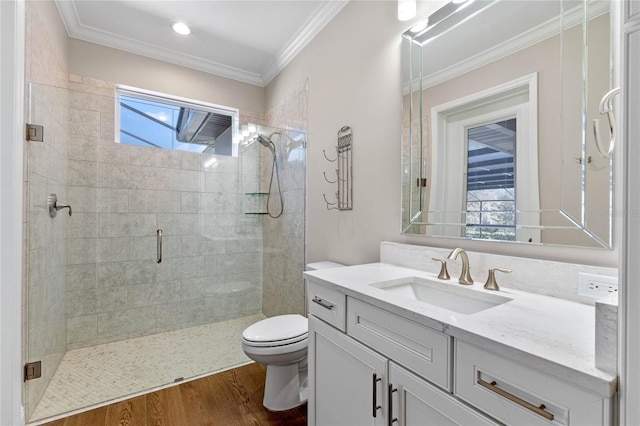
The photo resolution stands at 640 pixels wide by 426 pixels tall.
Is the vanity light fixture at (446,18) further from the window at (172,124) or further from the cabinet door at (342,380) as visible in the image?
the window at (172,124)

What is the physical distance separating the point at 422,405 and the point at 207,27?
2882 millimetres

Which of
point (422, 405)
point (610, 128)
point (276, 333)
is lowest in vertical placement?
point (276, 333)

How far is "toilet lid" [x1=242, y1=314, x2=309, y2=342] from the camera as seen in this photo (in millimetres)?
1729

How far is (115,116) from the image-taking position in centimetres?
258

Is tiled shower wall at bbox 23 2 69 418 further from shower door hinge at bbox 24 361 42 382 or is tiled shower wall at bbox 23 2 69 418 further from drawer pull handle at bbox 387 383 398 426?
drawer pull handle at bbox 387 383 398 426

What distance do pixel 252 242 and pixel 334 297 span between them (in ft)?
5.88

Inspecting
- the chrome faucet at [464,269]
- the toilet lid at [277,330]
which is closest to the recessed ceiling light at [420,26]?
the chrome faucet at [464,269]

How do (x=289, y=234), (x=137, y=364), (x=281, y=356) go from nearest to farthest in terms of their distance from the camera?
1. (x=281, y=356)
2. (x=137, y=364)
3. (x=289, y=234)

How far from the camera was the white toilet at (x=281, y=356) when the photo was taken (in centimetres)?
170

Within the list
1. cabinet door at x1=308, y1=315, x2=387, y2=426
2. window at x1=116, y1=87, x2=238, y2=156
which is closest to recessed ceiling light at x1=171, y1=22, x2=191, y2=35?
window at x1=116, y1=87, x2=238, y2=156

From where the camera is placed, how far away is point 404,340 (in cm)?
95

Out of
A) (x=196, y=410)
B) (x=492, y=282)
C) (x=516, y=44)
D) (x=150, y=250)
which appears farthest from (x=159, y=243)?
(x=516, y=44)

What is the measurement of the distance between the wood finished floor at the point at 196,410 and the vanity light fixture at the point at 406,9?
7.32ft

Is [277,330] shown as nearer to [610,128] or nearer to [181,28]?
[610,128]
